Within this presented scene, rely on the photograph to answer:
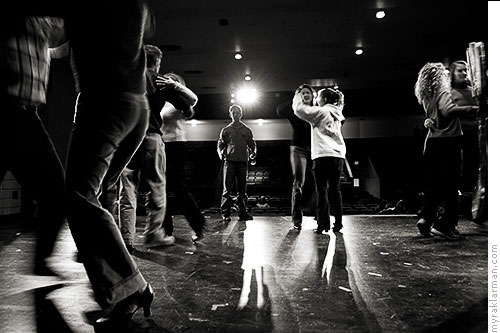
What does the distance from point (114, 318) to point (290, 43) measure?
6419 millimetres

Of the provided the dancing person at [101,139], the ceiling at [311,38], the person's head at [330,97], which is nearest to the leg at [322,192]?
the person's head at [330,97]

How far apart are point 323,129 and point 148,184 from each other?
158 centimetres

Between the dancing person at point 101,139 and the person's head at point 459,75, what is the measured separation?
2686 mm

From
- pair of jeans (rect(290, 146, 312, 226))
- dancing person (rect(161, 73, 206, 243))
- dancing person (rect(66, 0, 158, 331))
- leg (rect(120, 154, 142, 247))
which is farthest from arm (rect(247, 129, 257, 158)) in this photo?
dancing person (rect(66, 0, 158, 331))

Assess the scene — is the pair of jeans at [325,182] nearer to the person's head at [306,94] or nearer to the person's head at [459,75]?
the person's head at [306,94]

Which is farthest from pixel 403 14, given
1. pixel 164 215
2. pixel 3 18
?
pixel 3 18

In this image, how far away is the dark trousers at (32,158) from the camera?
120cm

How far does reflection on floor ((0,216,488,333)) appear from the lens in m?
1.17

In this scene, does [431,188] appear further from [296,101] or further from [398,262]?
[296,101]

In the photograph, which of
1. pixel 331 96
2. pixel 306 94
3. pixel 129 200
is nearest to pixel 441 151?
pixel 331 96

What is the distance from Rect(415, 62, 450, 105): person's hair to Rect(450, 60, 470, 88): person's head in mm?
97

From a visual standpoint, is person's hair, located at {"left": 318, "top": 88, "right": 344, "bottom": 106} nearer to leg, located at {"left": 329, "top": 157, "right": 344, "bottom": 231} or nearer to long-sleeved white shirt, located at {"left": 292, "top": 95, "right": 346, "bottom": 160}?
long-sleeved white shirt, located at {"left": 292, "top": 95, "right": 346, "bottom": 160}

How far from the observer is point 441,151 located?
9.11 ft

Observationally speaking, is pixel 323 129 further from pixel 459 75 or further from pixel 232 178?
pixel 232 178
